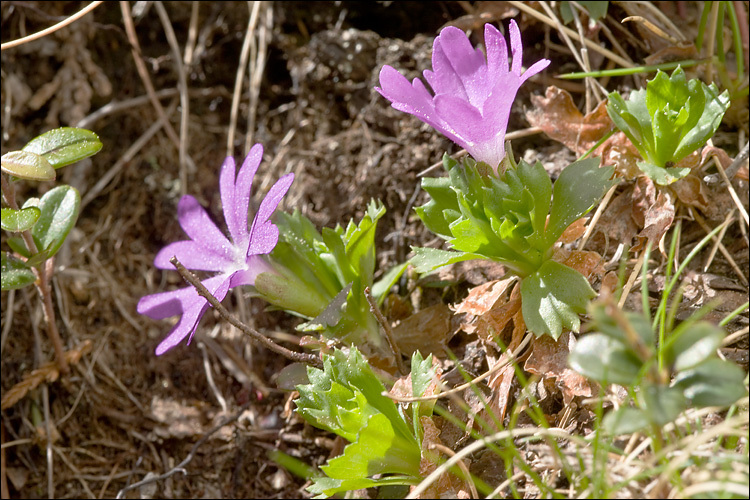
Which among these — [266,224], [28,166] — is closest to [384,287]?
[266,224]

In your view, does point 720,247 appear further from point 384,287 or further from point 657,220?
point 384,287

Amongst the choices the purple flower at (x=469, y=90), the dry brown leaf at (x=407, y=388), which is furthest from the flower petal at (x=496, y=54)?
the dry brown leaf at (x=407, y=388)

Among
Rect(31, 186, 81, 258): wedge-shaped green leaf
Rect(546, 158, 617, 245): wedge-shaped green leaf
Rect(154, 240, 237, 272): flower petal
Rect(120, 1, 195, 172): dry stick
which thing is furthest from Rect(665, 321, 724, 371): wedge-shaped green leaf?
Rect(120, 1, 195, 172): dry stick

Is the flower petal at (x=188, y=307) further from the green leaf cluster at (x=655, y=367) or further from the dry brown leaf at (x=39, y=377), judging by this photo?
the green leaf cluster at (x=655, y=367)

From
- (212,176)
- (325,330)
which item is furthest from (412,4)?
(325,330)

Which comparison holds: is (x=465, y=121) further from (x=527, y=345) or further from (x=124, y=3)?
(x=124, y=3)

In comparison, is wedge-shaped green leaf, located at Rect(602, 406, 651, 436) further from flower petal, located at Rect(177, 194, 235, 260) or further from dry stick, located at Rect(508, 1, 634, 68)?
dry stick, located at Rect(508, 1, 634, 68)
